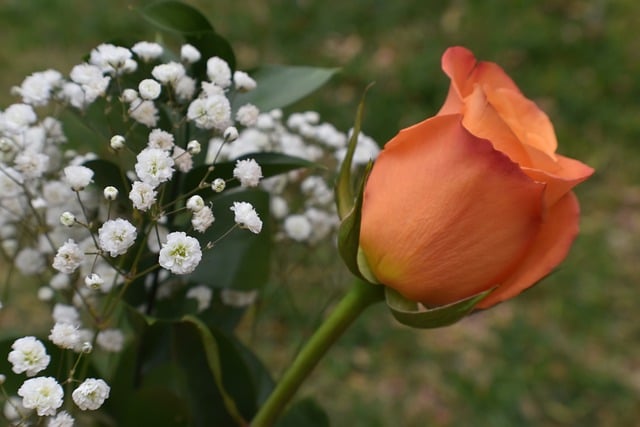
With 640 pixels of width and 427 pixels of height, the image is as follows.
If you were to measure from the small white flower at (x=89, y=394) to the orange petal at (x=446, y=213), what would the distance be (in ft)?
0.47

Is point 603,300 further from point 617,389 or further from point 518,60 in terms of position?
point 518,60

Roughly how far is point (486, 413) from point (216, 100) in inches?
38.4

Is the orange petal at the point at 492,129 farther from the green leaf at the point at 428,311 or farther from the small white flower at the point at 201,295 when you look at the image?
the small white flower at the point at 201,295

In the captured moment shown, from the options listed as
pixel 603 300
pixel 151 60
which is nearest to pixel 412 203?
pixel 151 60

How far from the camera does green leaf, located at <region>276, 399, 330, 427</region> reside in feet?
1.75

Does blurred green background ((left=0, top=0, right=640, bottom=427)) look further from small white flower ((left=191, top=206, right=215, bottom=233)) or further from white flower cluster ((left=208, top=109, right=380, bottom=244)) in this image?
small white flower ((left=191, top=206, right=215, bottom=233))

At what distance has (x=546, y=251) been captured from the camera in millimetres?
429

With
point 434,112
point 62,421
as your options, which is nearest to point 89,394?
point 62,421

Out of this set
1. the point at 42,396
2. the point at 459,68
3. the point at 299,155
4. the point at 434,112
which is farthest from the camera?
the point at 434,112

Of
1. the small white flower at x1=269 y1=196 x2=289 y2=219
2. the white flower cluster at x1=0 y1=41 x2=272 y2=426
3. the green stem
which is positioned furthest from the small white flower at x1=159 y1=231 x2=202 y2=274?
the small white flower at x1=269 y1=196 x2=289 y2=219

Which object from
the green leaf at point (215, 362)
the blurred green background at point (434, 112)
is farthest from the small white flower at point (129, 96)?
the blurred green background at point (434, 112)

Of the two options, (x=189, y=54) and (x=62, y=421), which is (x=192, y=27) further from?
(x=62, y=421)

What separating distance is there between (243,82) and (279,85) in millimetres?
44

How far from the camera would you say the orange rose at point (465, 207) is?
406 mm
